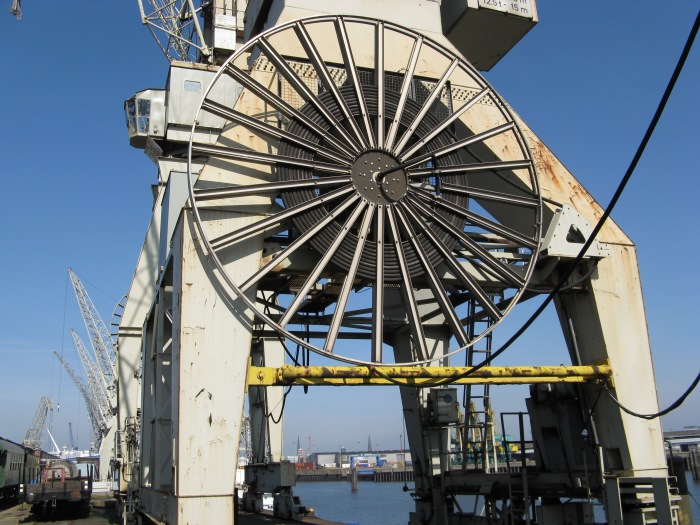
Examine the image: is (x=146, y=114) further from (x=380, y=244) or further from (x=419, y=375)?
(x=419, y=375)

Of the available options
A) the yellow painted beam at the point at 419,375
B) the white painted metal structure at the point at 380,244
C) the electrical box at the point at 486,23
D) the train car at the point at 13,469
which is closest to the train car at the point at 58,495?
the train car at the point at 13,469

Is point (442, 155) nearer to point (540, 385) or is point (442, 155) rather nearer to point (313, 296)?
point (313, 296)

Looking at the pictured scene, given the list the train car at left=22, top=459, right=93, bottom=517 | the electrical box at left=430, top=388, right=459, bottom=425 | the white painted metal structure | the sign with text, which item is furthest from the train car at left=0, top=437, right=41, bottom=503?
the sign with text

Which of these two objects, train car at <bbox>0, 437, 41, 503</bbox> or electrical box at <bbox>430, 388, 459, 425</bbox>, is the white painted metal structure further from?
train car at <bbox>0, 437, 41, 503</bbox>

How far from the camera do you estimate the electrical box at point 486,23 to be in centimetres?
2000

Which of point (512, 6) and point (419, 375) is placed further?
point (512, 6)

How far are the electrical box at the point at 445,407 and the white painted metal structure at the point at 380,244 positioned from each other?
1.41 meters

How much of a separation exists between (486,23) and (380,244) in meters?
9.20

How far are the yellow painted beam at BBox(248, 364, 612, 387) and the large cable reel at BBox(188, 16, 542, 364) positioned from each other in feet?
1.44

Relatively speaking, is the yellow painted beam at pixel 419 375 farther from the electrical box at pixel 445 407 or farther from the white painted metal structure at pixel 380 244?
the electrical box at pixel 445 407

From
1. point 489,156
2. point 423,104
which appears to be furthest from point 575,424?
point 423,104

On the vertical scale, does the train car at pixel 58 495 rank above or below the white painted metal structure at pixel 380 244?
below

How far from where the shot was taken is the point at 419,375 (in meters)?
14.9

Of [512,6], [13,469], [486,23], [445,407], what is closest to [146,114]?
[486,23]
